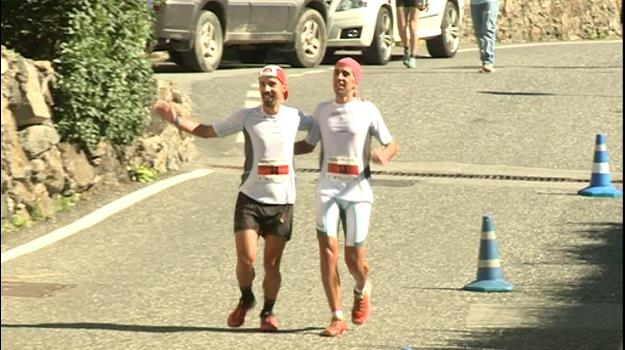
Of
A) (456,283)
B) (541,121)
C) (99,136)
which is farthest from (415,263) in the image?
(541,121)

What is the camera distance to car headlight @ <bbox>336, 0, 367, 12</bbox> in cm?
2650

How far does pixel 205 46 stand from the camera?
2386 cm

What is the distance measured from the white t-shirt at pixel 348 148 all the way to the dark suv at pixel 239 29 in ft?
37.1

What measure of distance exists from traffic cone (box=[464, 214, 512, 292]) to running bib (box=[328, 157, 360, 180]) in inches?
53.7

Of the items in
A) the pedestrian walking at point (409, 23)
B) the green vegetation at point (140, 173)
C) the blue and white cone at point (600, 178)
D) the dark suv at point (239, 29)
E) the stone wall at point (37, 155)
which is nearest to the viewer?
the stone wall at point (37, 155)

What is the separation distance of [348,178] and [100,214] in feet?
15.4

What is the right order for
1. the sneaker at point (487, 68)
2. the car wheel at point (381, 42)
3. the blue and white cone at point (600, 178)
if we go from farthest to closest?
the car wheel at point (381, 42)
the sneaker at point (487, 68)
the blue and white cone at point (600, 178)

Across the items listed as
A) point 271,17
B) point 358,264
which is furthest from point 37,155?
point 271,17

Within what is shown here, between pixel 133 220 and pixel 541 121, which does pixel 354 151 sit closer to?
pixel 133 220

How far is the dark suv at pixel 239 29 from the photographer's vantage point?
906 inches

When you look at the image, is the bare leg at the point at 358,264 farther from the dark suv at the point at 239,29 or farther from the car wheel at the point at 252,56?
the car wheel at the point at 252,56

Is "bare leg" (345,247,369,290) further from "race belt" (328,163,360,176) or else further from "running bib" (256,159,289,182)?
"running bib" (256,159,289,182)

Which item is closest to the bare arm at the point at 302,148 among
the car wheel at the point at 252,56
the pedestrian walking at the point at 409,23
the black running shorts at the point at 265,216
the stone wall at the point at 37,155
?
the black running shorts at the point at 265,216

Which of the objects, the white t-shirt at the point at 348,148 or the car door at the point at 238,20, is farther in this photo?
the car door at the point at 238,20
